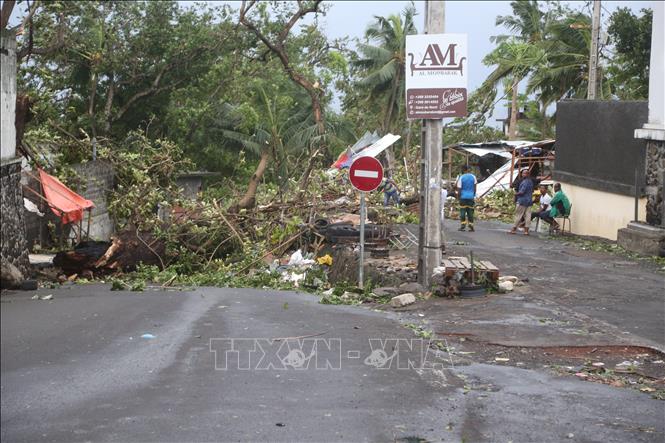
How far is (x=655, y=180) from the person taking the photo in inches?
766

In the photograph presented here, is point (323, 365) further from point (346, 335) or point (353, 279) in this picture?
point (353, 279)

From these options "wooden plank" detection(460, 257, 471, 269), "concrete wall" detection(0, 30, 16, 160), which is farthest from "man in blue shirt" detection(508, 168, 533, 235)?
"concrete wall" detection(0, 30, 16, 160)

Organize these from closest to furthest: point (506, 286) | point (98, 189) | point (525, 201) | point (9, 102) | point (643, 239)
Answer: point (9, 102) < point (506, 286) < point (643, 239) < point (98, 189) < point (525, 201)

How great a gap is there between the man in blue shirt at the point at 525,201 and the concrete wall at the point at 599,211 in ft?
5.51

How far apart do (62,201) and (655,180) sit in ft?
42.1

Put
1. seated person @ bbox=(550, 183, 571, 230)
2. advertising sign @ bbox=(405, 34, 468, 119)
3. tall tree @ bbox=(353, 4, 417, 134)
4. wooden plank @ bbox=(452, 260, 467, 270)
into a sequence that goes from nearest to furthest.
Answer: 1. advertising sign @ bbox=(405, 34, 468, 119)
2. wooden plank @ bbox=(452, 260, 467, 270)
3. seated person @ bbox=(550, 183, 571, 230)
4. tall tree @ bbox=(353, 4, 417, 134)

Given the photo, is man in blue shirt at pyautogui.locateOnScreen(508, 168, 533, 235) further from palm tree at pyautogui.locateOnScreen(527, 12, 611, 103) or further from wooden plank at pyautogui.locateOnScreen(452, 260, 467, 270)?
palm tree at pyautogui.locateOnScreen(527, 12, 611, 103)

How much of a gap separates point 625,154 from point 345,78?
31.8 metres

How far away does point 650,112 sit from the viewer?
19891 millimetres

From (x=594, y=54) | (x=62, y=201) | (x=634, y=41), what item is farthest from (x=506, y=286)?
(x=634, y=41)

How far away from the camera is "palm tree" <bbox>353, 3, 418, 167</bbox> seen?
45.0 m

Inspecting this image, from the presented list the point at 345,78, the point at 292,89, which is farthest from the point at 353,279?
the point at 345,78

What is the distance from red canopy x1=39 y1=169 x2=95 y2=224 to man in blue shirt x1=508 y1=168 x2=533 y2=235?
36.6 feet

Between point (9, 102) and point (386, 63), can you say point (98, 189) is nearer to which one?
point (9, 102)
